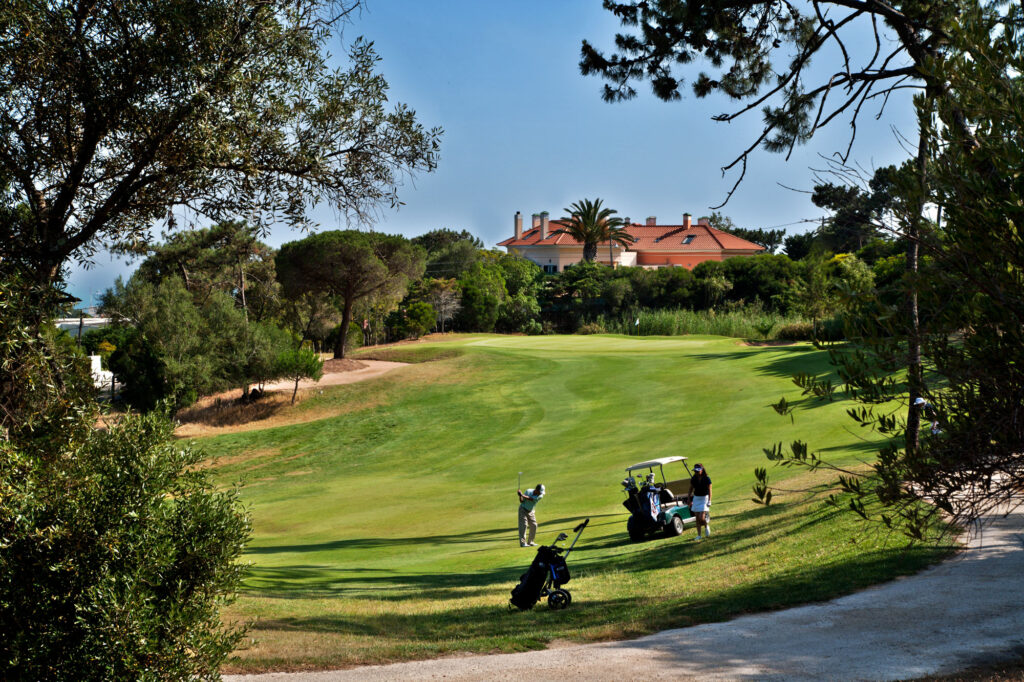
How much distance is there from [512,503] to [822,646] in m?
13.9

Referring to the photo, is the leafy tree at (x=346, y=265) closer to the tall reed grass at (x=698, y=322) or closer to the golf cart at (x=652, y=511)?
the tall reed grass at (x=698, y=322)

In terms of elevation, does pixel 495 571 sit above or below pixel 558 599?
below

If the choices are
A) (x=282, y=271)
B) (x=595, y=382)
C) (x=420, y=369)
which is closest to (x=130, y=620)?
(x=595, y=382)

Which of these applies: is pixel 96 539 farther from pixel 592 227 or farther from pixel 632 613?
pixel 592 227

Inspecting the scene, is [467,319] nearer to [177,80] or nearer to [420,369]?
[420,369]

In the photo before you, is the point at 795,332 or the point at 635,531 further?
the point at 795,332

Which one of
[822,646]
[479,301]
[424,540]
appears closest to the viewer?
[822,646]

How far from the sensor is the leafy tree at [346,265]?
141 ft

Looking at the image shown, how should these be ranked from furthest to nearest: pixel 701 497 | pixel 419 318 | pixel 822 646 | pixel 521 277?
pixel 521 277, pixel 419 318, pixel 701 497, pixel 822 646

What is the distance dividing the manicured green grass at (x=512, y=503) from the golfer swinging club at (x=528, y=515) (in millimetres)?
371

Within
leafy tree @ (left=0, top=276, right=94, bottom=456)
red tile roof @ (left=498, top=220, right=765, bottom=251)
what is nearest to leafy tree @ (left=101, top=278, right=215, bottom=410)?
leafy tree @ (left=0, top=276, right=94, bottom=456)

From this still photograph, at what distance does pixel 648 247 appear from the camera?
316 ft

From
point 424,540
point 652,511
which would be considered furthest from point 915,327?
point 424,540

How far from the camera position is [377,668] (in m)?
8.96
